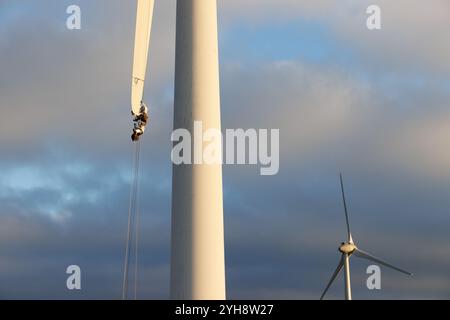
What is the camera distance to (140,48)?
3584cm

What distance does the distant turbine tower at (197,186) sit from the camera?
30594 mm

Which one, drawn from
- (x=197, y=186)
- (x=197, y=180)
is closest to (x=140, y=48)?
(x=197, y=180)

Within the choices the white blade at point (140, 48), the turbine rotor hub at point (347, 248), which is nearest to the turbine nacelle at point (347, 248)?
the turbine rotor hub at point (347, 248)

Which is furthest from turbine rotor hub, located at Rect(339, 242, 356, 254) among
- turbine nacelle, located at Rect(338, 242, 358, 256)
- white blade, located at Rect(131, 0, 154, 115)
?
white blade, located at Rect(131, 0, 154, 115)

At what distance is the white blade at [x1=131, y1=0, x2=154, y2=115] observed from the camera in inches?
1379

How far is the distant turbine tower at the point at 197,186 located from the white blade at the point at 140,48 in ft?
10.0

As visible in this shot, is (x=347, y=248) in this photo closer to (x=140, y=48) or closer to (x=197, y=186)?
(x=140, y=48)

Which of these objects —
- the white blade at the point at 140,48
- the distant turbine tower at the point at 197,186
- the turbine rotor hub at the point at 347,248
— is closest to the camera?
the distant turbine tower at the point at 197,186

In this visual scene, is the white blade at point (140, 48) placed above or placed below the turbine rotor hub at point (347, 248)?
below

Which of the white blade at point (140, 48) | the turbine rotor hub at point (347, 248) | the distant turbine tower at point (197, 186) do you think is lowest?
the distant turbine tower at point (197, 186)

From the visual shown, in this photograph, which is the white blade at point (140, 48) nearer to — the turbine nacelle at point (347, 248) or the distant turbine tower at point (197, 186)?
the distant turbine tower at point (197, 186)

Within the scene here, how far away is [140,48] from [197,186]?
317 inches
